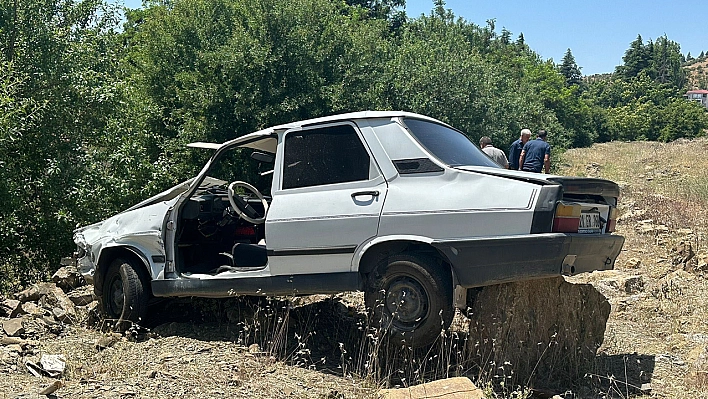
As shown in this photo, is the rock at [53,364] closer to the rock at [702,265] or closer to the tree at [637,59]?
the rock at [702,265]

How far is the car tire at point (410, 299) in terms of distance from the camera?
16.3 feet

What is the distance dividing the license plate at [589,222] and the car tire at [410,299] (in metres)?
1.03

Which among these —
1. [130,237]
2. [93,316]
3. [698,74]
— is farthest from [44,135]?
[698,74]

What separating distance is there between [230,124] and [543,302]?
1019 cm

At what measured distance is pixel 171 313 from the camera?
741 cm

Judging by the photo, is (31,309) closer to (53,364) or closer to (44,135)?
(53,364)

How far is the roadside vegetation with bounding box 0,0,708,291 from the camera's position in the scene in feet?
35.6

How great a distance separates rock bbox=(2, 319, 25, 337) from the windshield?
12.8 ft

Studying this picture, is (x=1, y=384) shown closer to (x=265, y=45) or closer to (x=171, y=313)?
(x=171, y=313)

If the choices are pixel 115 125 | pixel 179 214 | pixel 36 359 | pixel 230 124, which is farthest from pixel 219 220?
pixel 230 124

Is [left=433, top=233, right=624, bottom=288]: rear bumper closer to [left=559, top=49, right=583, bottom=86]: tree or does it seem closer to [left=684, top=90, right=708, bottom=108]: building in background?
[left=559, top=49, right=583, bottom=86]: tree

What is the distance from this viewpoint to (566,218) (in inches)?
188

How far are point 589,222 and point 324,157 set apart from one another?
7.00ft

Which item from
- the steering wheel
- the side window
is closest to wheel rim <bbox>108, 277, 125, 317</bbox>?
the steering wheel
